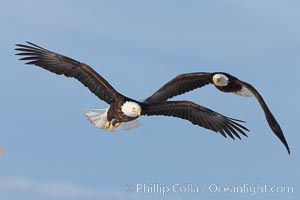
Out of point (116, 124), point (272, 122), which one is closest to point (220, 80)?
point (272, 122)

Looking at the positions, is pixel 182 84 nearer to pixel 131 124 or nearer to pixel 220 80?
pixel 220 80

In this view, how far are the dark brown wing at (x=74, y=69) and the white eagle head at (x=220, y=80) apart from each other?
77.5 inches

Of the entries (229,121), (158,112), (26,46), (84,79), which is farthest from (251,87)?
(26,46)

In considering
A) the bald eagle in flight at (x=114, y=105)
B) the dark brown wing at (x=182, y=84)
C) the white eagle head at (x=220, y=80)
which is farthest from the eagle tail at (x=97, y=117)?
the white eagle head at (x=220, y=80)

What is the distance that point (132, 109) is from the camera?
535 inches

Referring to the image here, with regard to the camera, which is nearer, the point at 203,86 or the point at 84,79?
the point at 84,79

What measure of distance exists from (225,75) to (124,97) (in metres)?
2.17

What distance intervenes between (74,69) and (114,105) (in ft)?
2.90

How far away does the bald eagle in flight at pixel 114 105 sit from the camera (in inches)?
547

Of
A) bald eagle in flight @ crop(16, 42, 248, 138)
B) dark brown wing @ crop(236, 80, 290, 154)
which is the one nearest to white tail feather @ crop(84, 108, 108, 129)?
bald eagle in flight @ crop(16, 42, 248, 138)

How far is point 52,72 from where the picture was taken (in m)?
13.9

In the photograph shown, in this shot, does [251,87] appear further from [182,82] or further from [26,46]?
[26,46]

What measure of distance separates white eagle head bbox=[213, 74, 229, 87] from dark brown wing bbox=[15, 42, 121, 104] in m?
1.97

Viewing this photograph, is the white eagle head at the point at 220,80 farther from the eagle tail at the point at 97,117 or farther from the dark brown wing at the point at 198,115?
the eagle tail at the point at 97,117
